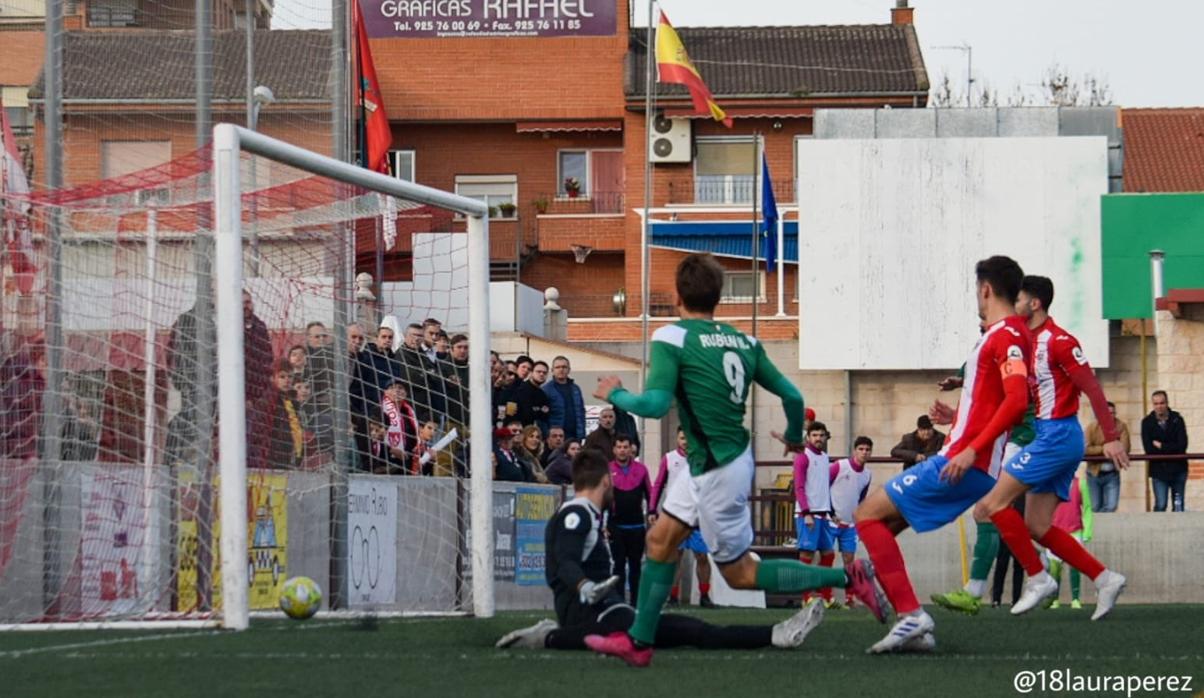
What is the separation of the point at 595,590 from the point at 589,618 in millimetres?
328

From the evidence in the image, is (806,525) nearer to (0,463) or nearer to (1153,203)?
(0,463)

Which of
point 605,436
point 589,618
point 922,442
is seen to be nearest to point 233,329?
point 589,618

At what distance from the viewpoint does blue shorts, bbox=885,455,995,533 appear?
8891mm

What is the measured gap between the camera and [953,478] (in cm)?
882

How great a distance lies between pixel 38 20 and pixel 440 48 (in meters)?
33.6

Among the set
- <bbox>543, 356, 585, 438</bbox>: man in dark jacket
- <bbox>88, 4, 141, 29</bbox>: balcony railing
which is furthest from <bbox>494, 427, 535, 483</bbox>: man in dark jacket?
<bbox>88, 4, 141, 29</bbox>: balcony railing

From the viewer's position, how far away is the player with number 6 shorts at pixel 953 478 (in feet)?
28.9

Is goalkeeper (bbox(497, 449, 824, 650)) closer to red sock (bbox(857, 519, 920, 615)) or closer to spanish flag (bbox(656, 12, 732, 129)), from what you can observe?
red sock (bbox(857, 519, 920, 615))

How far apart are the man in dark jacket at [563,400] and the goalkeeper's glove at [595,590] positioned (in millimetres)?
10483

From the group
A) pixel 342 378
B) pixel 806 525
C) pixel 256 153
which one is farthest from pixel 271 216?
pixel 806 525

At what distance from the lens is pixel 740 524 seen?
844cm

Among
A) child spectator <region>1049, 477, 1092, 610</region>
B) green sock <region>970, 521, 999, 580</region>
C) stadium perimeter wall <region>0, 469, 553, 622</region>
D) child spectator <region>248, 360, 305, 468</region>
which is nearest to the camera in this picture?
stadium perimeter wall <region>0, 469, 553, 622</region>

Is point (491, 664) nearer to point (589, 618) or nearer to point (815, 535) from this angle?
point (589, 618)

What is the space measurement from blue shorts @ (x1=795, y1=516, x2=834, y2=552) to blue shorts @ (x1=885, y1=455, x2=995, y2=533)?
11917mm
